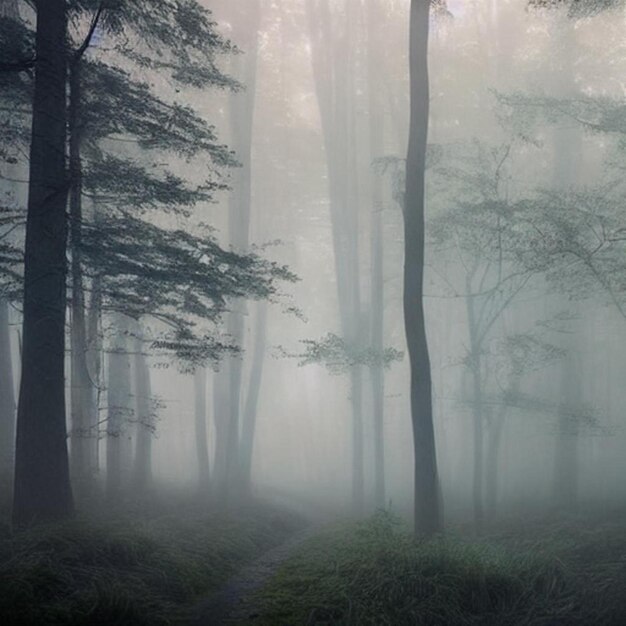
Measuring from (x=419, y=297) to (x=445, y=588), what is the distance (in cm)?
533

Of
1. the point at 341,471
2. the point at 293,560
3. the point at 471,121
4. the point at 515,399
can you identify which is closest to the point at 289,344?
the point at 341,471

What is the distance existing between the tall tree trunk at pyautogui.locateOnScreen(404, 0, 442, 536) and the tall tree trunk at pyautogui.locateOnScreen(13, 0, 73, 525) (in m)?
5.73

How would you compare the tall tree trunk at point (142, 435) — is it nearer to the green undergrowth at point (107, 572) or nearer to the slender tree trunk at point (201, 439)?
the slender tree trunk at point (201, 439)

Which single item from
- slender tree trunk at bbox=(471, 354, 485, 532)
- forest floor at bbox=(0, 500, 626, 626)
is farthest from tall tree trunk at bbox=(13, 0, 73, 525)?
slender tree trunk at bbox=(471, 354, 485, 532)

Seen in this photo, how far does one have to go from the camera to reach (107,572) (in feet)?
22.4

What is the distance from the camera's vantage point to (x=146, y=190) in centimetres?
940

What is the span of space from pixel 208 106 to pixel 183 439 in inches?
709

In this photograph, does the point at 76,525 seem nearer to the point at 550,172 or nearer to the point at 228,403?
the point at 228,403

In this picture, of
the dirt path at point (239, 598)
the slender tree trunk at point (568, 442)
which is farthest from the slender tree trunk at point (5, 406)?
the slender tree trunk at point (568, 442)

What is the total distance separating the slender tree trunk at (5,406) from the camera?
12264 mm

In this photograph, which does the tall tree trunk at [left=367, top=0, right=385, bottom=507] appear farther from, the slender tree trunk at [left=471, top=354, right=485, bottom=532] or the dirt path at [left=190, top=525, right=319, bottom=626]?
the dirt path at [left=190, top=525, right=319, bottom=626]

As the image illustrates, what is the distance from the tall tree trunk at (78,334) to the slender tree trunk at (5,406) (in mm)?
1348

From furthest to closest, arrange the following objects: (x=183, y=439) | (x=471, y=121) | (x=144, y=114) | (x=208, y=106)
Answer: (x=183, y=439), (x=471, y=121), (x=208, y=106), (x=144, y=114)

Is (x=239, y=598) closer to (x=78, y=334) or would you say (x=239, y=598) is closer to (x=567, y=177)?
(x=78, y=334)
